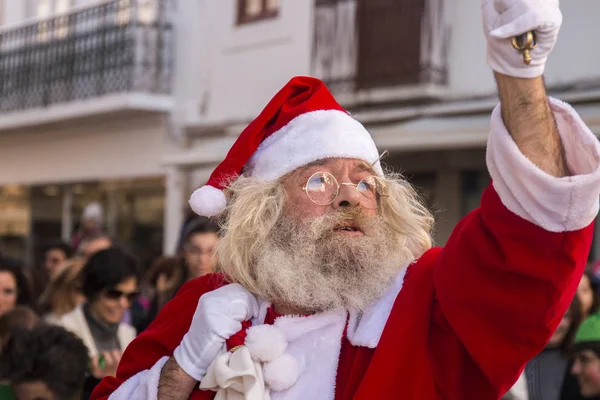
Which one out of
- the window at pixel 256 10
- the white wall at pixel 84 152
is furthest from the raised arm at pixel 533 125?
the white wall at pixel 84 152

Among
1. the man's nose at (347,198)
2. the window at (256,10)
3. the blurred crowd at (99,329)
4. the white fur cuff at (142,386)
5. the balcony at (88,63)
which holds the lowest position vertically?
the blurred crowd at (99,329)

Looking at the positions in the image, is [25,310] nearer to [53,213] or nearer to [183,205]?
[183,205]

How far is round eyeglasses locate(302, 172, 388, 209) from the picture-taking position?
2.84 m

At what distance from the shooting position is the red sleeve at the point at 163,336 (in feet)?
9.72

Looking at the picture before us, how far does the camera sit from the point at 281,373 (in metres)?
2.58

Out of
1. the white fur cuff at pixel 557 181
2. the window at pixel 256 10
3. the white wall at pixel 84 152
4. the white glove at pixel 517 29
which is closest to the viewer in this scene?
the white glove at pixel 517 29

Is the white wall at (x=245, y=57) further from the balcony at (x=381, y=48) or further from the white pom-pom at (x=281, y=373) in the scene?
the white pom-pom at (x=281, y=373)

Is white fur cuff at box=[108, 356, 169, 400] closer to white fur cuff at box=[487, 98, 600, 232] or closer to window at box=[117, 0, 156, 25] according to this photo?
white fur cuff at box=[487, 98, 600, 232]

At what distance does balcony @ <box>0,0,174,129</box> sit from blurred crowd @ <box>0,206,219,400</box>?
7200 millimetres

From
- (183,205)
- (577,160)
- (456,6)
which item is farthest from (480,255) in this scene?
(183,205)

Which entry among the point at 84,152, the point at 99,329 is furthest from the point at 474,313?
the point at 84,152

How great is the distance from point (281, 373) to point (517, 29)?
1.14 metres

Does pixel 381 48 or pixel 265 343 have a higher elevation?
pixel 381 48

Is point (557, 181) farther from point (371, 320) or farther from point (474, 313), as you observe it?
point (371, 320)
